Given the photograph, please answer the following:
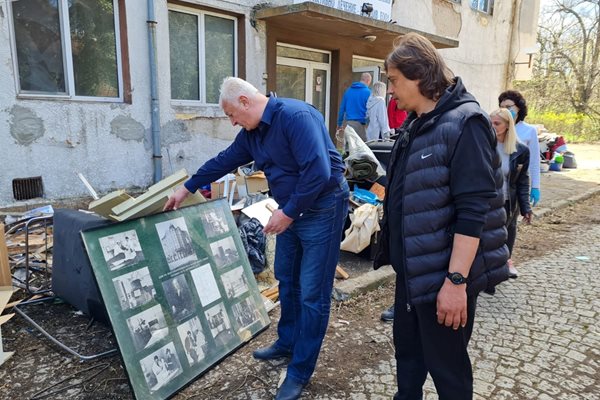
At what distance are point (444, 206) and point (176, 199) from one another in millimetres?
1736

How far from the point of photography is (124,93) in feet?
19.4

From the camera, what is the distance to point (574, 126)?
24.8 m

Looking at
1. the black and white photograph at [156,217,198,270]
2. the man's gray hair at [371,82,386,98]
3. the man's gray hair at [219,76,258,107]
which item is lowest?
the black and white photograph at [156,217,198,270]

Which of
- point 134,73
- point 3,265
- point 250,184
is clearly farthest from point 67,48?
point 3,265

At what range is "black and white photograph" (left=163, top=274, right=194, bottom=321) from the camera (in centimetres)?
252

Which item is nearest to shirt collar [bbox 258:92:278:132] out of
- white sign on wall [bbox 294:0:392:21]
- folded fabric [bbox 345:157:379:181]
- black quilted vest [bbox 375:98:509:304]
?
black quilted vest [bbox 375:98:509:304]

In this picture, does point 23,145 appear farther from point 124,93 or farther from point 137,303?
point 137,303

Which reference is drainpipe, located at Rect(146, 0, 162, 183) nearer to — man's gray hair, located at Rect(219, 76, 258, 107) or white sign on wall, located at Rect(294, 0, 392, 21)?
white sign on wall, located at Rect(294, 0, 392, 21)

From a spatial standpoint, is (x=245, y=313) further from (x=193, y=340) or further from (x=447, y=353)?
(x=447, y=353)

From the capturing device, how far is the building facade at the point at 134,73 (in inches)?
201

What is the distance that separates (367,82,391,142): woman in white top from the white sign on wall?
5.32ft

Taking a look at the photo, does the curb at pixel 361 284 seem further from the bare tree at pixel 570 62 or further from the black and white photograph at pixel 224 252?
the bare tree at pixel 570 62

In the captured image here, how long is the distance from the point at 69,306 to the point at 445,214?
3154 mm

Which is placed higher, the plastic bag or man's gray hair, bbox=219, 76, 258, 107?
man's gray hair, bbox=219, 76, 258, 107
